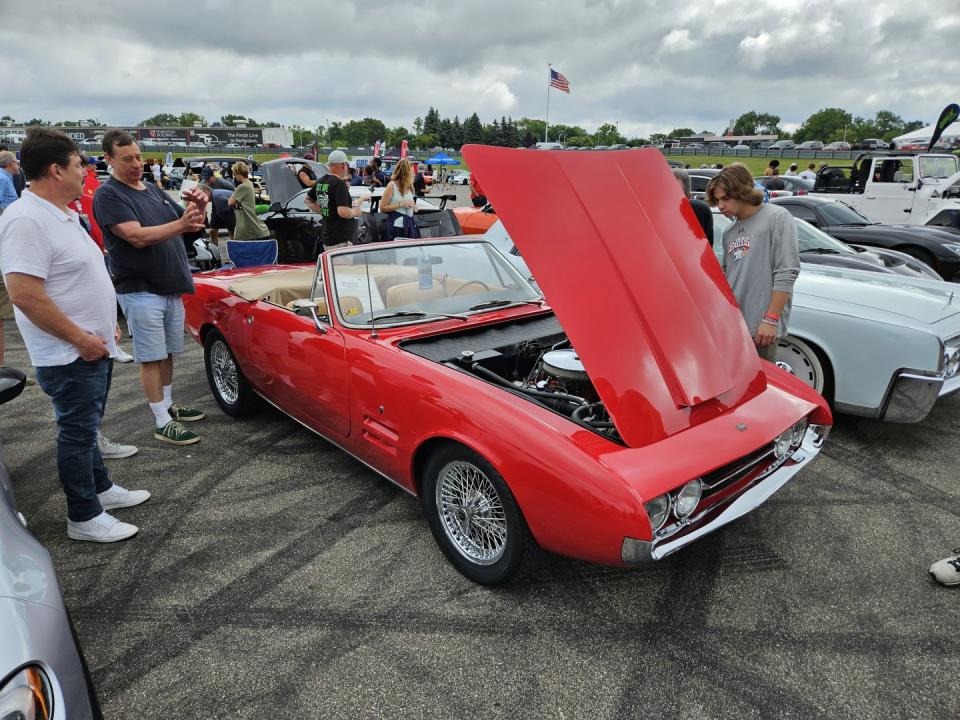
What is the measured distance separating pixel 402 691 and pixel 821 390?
136 inches

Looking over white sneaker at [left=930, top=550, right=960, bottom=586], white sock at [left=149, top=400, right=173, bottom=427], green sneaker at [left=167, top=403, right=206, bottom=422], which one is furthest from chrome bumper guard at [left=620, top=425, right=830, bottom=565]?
green sneaker at [left=167, top=403, right=206, bottom=422]

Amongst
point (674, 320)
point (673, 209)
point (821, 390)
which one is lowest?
point (821, 390)

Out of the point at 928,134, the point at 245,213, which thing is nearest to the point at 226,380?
the point at 245,213

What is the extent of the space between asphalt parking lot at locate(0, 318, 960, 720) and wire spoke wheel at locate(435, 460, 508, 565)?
0.16m

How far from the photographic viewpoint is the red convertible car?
2229 millimetres

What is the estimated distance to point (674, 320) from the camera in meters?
2.71

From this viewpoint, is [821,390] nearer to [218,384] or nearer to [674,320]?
[674,320]

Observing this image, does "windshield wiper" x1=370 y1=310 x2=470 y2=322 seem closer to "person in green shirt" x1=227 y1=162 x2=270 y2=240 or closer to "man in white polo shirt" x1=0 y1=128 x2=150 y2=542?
"man in white polo shirt" x1=0 y1=128 x2=150 y2=542

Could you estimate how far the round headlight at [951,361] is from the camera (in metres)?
3.71

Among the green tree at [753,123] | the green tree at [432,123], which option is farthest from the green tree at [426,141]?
the green tree at [753,123]

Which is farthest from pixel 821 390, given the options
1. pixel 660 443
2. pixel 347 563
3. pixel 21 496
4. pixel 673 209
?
pixel 21 496

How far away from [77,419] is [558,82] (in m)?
17.4

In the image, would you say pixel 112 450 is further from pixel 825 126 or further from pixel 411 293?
pixel 825 126

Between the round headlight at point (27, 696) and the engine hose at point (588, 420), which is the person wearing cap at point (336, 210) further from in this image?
the round headlight at point (27, 696)
